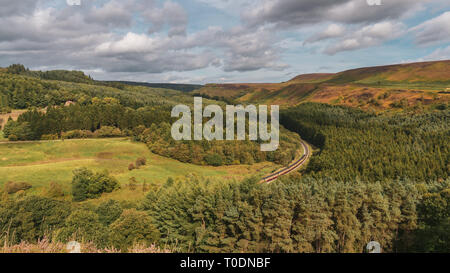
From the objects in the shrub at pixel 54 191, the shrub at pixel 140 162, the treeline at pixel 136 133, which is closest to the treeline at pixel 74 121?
the treeline at pixel 136 133

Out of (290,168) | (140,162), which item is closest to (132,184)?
(140,162)

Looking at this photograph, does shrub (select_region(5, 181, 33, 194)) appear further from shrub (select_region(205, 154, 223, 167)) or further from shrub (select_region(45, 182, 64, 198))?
shrub (select_region(205, 154, 223, 167))

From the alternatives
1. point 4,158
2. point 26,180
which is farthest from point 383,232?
point 4,158

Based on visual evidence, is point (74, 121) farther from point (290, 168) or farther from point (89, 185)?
point (290, 168)

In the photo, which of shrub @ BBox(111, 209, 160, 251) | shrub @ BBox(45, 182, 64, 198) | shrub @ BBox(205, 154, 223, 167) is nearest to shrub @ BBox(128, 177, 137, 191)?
shrub @ BBox(45, 182, 64, 198)

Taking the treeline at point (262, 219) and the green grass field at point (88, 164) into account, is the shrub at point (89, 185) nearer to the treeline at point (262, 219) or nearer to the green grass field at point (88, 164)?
the green grass field at point (88, 164)
